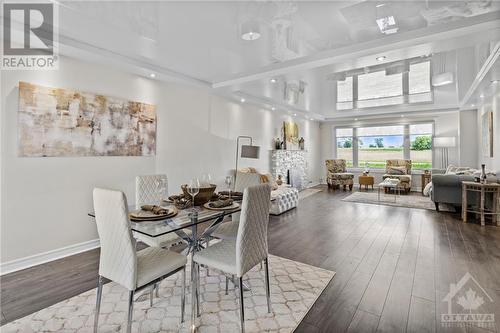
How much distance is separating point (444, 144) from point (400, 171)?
1.46 metres

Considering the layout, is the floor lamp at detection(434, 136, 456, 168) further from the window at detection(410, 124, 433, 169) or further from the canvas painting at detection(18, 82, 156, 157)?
the canvas painting at detection(18, 82, 156, 157)

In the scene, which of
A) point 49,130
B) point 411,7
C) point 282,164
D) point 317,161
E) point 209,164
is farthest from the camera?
point 317,161

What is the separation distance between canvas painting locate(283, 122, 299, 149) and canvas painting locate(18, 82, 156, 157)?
15.6 ft

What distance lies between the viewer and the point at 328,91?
225 inches

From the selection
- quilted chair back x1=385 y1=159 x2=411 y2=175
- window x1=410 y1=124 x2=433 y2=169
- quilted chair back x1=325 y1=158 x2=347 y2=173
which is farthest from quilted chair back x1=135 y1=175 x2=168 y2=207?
window x1=410 y1=124 x2=433 y2=169

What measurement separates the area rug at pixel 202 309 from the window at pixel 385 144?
8.07 metres

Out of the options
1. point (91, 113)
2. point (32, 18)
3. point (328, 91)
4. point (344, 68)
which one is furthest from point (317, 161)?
point (32, 18)

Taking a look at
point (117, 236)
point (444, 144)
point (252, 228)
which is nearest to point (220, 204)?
point (252, 228)

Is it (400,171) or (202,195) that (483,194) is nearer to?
(400,171)

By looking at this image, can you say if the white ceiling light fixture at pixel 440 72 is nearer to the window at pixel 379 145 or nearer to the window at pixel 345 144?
the window at pixel 379 145

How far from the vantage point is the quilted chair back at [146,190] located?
270cm

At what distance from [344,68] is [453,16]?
125 cm

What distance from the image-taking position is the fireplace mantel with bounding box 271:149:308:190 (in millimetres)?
7367

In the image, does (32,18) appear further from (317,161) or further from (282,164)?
(317,161)
